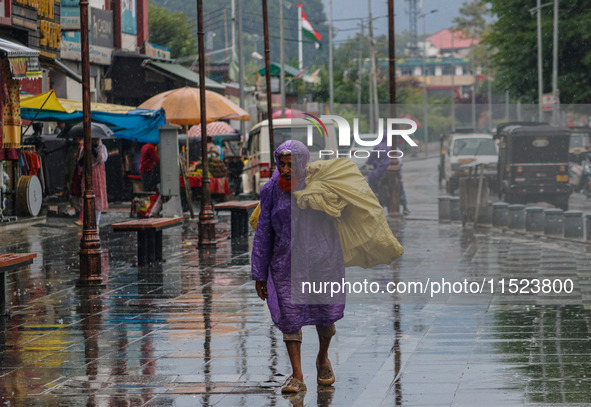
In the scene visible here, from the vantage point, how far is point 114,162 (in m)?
29.2

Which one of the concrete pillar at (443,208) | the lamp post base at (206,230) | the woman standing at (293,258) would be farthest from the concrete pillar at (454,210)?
the woman standing at (293,258)

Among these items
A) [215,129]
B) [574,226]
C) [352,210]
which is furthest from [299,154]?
[215,129]

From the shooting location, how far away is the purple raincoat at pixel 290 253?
23.9 feet

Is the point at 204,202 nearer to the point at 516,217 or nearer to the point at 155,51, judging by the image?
the point at 516,217

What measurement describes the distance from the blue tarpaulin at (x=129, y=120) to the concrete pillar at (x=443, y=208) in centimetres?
654

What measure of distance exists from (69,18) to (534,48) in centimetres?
→ 2153

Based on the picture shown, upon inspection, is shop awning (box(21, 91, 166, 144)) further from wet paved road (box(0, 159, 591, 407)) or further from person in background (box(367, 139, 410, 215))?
wet paved road (box(0, 159, 591, 407))

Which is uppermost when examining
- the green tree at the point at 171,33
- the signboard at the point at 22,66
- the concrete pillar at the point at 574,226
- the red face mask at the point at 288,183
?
the green tree at the point at 171,33

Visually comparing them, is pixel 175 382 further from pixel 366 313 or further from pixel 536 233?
pixel 536 233

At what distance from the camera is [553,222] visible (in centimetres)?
1917

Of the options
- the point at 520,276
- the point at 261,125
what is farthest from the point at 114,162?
the point at 520,276

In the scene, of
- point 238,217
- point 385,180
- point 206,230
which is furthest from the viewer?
point 385,180

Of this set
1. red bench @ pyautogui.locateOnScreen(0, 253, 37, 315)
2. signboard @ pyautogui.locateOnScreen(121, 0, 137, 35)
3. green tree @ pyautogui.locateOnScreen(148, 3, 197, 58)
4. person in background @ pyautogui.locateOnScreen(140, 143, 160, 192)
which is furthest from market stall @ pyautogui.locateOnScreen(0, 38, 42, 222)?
green tree @ pyautogui.locateOnScreen(148, 3, 197, 58)

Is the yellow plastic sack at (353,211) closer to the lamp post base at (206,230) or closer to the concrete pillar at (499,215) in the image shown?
the lamp post base at (206,230)
